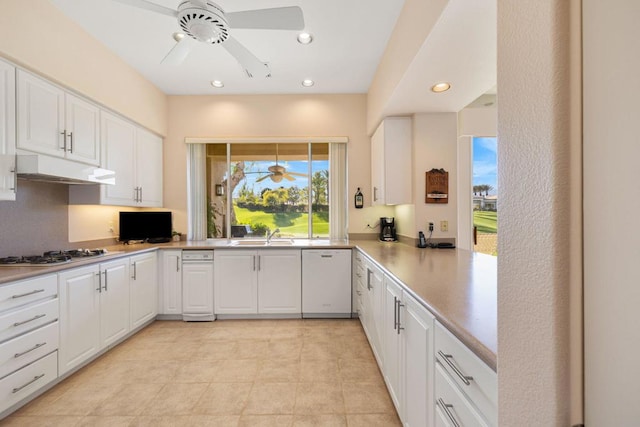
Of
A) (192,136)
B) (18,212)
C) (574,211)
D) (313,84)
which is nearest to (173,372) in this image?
(18,212)

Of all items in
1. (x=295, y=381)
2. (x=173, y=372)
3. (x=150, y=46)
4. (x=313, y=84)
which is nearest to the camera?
(x=295, y=381)

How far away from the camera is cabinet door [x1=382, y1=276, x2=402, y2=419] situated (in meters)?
1.68

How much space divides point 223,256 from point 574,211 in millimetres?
3446

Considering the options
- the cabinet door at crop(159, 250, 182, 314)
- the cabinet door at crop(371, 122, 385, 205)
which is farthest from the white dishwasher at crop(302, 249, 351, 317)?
the cabinet door at crop(159, 250, 182, 314)

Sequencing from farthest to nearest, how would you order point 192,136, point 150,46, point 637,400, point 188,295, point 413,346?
1. point 192,136
2. point 188,295
3. point 150,46
4. point 413,346
5. point 637,400

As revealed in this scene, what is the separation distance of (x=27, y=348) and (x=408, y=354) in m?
2.45

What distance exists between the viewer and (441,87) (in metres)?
2.46

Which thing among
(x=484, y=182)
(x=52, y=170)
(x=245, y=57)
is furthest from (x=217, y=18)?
(x=484, y=182)

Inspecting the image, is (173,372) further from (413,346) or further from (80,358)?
(413,346)

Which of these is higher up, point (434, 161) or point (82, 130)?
point (82, 130)

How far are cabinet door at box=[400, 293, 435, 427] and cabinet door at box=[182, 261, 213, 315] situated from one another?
8.60ft

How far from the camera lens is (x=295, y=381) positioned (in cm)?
219

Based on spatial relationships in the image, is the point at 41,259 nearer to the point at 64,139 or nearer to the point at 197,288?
the point at 64,139

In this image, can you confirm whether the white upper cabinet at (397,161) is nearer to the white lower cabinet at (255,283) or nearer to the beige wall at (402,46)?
the beige wall at (402,46)
